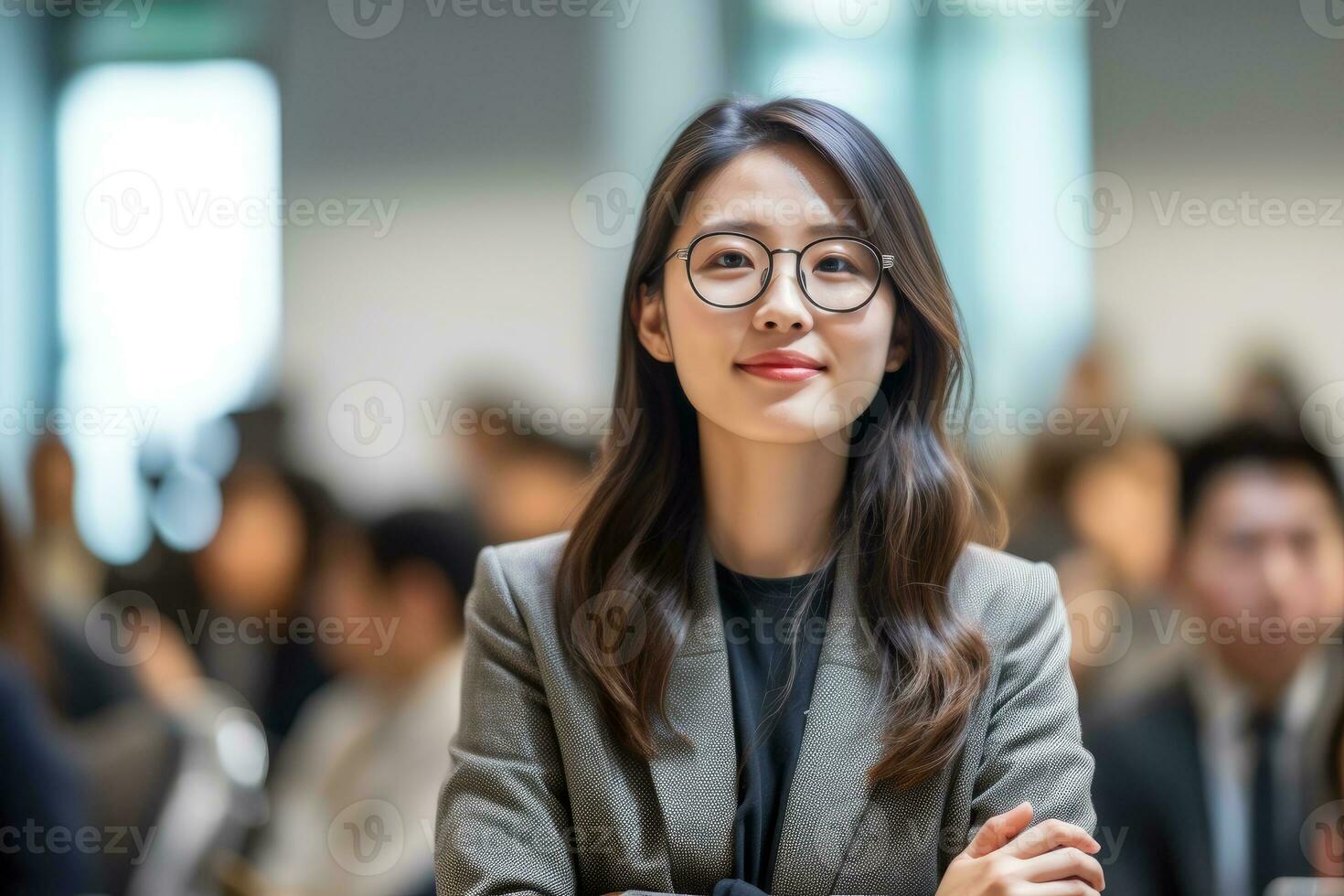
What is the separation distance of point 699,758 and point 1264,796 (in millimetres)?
1673

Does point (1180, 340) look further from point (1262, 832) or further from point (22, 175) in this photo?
point (22, 175)

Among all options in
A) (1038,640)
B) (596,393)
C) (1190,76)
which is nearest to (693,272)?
(1038,640)

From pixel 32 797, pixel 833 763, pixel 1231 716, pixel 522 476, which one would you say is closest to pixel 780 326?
pixel 833 763

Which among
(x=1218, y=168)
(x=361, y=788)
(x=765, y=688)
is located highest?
(x=1218, y=168)

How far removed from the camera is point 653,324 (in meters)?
1.58

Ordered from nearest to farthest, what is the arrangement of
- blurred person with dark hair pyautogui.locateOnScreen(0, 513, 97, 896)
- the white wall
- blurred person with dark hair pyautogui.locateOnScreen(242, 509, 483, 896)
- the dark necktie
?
blurred person with dark hair pyautogui.locateOnScreen(0, 513, 97, 896), the dark necktie, blurred person with dark hair pyautogui.locateOnScreen(242, 509, 483, 896), the white wall

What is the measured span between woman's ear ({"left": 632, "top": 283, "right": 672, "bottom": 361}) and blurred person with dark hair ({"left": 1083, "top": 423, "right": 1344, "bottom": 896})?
141 cm

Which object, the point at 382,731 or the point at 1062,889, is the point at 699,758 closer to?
the point at 1062,889

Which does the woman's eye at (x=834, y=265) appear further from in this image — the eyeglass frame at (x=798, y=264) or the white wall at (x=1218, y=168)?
the white wall at (x=1218, y=168)

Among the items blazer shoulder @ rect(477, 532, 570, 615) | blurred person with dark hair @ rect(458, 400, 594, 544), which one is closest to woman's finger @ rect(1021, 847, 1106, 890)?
blazer shoulder @ rect(477, 532, 570, 615)

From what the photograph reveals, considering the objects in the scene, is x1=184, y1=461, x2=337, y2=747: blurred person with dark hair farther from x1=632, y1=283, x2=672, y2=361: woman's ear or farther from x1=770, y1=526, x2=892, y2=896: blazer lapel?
x1=770, y1=526, x2=892, y2=896: blazer lapel

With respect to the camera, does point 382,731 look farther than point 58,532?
No

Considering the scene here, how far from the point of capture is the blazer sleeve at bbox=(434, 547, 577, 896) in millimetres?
1405

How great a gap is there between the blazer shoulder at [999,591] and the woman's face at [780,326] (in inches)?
9.2
